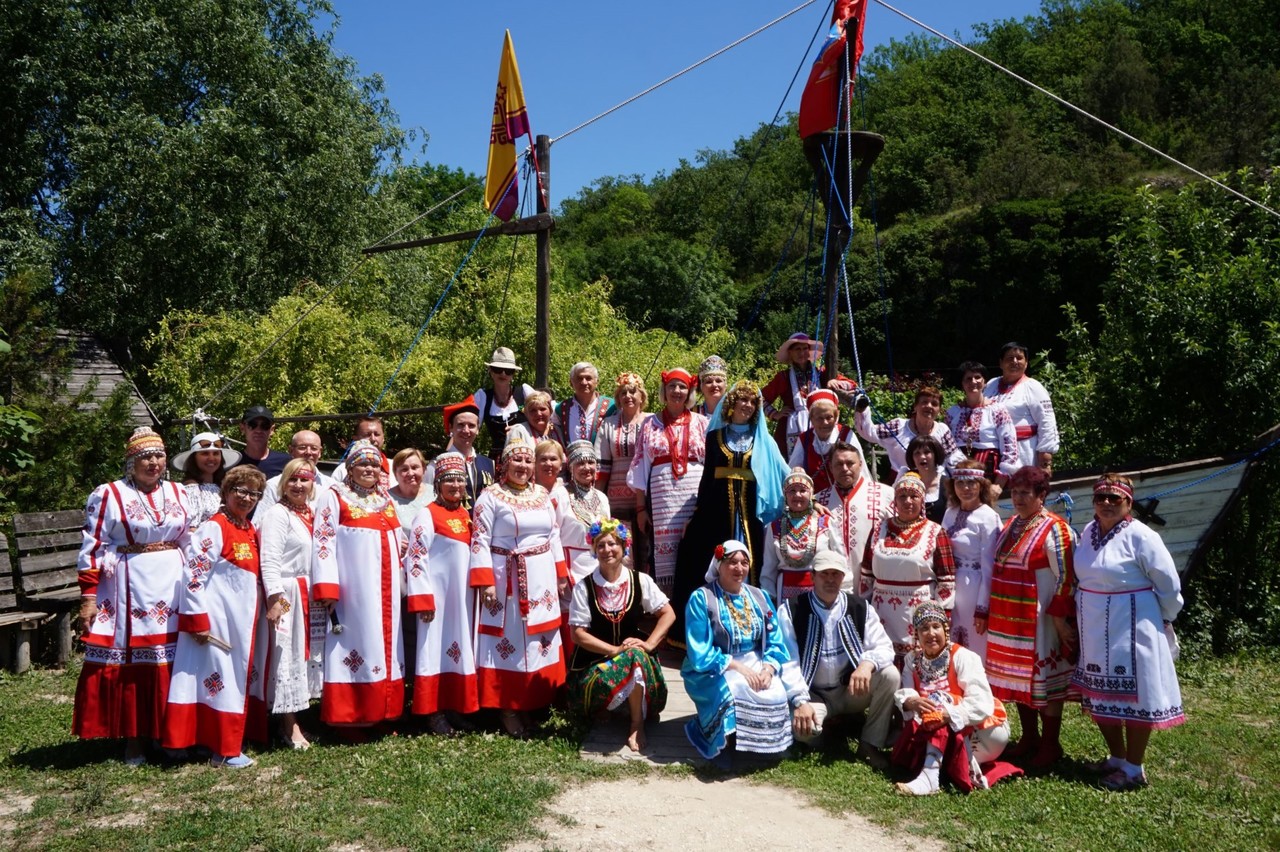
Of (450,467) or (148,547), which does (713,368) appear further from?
(148,547)

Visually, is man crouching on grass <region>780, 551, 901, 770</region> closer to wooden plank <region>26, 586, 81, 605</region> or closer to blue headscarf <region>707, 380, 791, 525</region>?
blue headscarf <region>707, 380, 791, 525</region>

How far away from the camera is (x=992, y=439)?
21.9 ft

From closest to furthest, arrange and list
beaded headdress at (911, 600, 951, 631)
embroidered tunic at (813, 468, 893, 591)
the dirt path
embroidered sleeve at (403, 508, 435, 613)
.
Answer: the dirt path → beaded headdress at (911, 600, 951, 631) → embroidered sleeve at (403, 508, 435, 613) → embroidered tunic at (813, 468, 893, 591)

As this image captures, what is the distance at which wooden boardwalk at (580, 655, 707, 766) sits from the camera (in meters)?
5.15

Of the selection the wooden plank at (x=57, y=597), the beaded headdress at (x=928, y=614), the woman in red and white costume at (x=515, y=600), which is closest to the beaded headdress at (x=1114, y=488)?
the beaded headdress at (x=928, y=614)

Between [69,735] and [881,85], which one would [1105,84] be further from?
[69,735]

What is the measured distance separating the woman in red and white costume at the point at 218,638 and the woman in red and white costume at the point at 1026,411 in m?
4.85

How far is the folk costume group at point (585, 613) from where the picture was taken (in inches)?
192

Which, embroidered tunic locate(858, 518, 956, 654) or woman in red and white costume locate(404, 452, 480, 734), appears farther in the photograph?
woman in red and white costume locate(404, 452, 480, 734)

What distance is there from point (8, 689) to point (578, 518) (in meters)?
4.19

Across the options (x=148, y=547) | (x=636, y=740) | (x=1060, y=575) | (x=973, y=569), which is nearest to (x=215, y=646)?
(x=148, y=547)

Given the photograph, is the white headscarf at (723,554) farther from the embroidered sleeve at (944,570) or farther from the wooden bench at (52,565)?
the wooden bench at (52,565)

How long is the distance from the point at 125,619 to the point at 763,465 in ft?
11.9

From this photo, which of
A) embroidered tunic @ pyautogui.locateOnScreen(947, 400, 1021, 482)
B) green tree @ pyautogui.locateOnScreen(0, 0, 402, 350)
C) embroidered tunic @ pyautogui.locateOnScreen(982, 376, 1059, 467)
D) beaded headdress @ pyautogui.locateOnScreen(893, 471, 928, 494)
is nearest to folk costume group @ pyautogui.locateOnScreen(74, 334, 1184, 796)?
beaded headdress @ pyautogui.locateOnScreen(893, 471, 928, 494)
